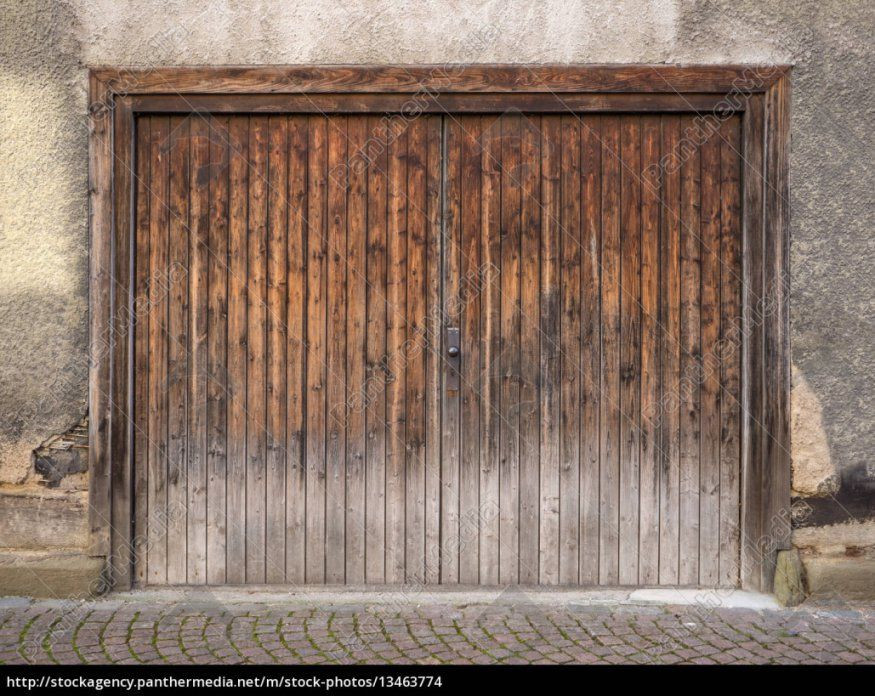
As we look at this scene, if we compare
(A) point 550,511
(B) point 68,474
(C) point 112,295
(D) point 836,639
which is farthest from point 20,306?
(D) point 836,639

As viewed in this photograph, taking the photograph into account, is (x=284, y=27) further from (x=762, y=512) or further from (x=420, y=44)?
(x=762, y=512)

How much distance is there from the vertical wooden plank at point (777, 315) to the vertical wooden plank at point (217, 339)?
2710mm

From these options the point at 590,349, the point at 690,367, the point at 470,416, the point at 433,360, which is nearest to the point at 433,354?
the point at 433,360

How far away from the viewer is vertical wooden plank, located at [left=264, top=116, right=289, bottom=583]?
4.73 metres

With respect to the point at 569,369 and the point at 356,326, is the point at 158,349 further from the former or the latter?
the point at 569,369

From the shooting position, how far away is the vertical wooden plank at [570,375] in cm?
473

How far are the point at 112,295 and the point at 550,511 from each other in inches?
96.7

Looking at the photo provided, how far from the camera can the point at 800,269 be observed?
4.57 m

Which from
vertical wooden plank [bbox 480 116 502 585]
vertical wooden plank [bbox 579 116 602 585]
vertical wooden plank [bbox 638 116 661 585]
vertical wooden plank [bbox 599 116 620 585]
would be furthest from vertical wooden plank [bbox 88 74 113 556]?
vertical wooden plank [bbox 638 116 661 585]

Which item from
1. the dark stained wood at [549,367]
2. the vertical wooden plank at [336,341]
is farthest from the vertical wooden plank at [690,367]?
the vertical wooden plank at [336,341]

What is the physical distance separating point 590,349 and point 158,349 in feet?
7.22

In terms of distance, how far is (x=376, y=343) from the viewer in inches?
186

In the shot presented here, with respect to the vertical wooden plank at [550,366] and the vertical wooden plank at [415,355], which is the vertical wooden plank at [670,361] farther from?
the vertical wooden plank at [415,355]

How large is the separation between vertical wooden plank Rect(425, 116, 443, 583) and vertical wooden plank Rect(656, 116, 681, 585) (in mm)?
1130
